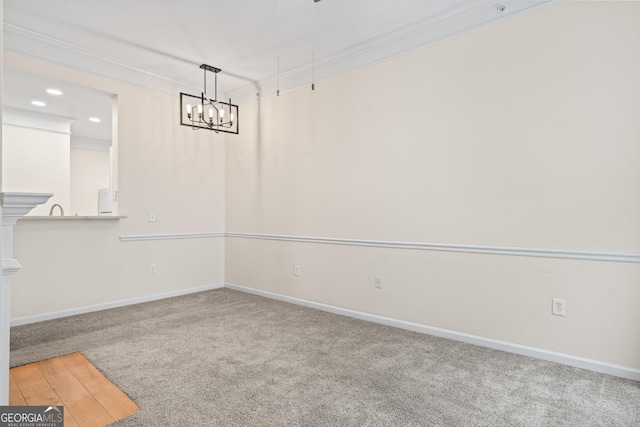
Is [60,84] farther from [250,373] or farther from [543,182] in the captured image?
[543,182]

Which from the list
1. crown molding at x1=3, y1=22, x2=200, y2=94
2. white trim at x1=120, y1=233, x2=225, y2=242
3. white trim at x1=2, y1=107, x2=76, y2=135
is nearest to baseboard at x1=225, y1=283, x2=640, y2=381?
white trim at x1=120, y1=233, x2=225, y2=242

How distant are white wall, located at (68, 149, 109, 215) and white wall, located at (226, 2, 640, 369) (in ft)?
18.3

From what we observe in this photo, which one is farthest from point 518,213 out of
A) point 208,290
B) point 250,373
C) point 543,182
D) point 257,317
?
point 208,290

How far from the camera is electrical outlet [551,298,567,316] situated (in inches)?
102

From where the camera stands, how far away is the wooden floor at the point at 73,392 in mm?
1979

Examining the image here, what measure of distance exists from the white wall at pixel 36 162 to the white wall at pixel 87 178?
1.11 meters

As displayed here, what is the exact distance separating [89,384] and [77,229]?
2.07 meters

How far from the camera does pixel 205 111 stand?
15.4ft

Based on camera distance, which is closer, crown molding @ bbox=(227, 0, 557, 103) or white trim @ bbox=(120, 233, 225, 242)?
crown molding @ bbox=(227, 0, 557, 103)

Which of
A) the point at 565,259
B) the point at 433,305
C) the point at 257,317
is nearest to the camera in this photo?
the point at 565,259

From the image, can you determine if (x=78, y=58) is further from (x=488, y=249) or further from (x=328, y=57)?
(x=488, y=249)

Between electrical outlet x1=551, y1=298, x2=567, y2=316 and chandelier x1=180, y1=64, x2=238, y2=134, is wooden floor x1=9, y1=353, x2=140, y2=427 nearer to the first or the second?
chandelier x1=180, y1=64, x2=238, y2=134

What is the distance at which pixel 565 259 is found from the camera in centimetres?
259

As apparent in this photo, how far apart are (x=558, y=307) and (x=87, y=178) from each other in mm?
8437
